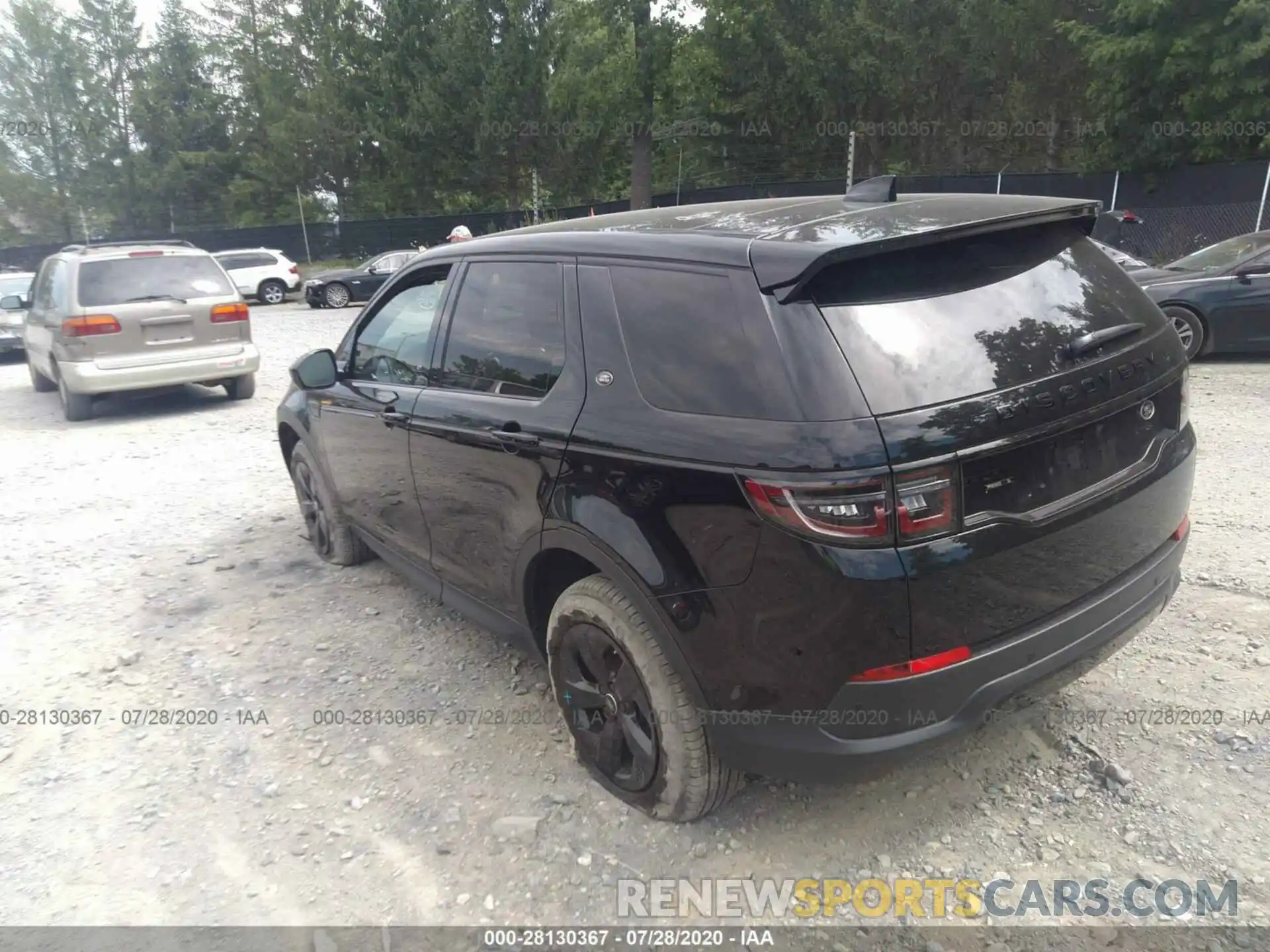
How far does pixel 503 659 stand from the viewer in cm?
399

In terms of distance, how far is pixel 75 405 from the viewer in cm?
937

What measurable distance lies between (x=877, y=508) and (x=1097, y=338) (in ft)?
3.18

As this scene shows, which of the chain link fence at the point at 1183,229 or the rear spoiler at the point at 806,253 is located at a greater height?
the rear spoiler at the point at 806,253

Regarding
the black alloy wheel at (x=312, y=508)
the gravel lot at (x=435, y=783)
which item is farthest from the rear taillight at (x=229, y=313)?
the gravel lot at (x=435, y=783)

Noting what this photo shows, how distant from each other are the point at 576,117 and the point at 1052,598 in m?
33.9

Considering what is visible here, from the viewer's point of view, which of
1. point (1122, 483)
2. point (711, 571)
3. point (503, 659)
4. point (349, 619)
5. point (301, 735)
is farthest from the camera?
point (349, 619)

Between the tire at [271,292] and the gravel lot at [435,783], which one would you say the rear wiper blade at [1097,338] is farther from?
the tire at [271,292]

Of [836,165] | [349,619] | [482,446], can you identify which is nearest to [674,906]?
[482,446]

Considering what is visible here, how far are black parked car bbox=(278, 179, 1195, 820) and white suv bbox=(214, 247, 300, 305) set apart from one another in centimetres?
2491

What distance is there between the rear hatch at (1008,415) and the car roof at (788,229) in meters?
0.07

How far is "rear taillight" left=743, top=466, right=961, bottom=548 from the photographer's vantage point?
2.11 m

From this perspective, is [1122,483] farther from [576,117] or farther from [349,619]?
[576,117]

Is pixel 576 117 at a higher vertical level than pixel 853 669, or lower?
higher

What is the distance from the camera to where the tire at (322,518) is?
4.90 m
